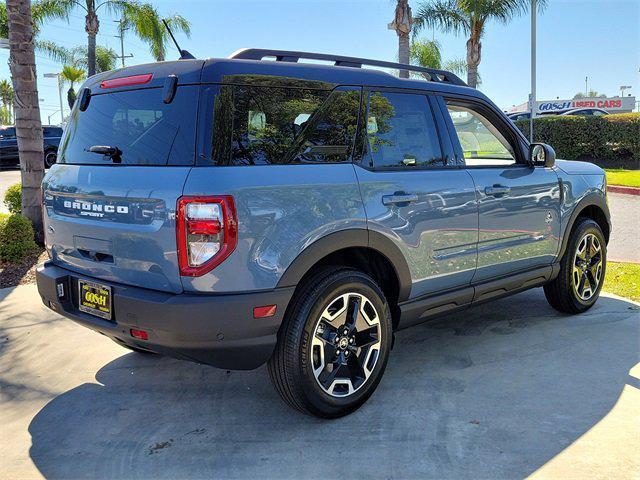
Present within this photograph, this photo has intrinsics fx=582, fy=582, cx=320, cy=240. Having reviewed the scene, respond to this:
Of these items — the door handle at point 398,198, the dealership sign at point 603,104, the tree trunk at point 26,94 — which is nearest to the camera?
the door handle at point 398,198

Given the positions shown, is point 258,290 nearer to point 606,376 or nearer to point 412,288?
point 412,288

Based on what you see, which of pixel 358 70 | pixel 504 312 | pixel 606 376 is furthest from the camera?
pixel 504 312

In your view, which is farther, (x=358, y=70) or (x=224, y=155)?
(x=358, y=70)

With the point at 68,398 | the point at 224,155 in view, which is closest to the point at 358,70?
the point at 224,155

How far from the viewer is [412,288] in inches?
141

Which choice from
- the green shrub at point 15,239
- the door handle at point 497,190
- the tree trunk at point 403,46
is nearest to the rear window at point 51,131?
the tree trunk at point 403,46

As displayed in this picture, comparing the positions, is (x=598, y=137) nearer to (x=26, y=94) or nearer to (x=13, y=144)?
(x=26, y=94)

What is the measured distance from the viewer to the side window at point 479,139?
4.04 meters

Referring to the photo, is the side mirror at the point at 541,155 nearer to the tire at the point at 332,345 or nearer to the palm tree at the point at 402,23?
the tire at the point at 332,345

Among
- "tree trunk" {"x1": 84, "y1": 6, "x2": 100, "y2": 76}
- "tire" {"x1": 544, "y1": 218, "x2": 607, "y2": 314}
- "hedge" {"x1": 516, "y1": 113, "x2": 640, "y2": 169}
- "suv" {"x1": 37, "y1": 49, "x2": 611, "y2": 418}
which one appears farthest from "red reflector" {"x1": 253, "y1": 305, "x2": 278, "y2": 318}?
"tree trunk" {"x1": 84, "y1": 6, "x2": 100, "y2": 76}

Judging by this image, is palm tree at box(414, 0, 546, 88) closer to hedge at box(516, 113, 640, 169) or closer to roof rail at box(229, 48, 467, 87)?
hedge at box(516, 113, 640, 169)

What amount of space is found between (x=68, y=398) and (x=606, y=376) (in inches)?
134

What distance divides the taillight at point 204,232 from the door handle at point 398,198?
1.00m

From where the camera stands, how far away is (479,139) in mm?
4355
